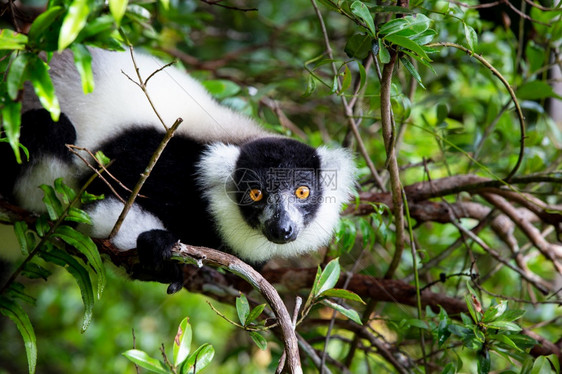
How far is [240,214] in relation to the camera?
2928 millimetres

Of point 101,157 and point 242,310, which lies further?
point 101,157

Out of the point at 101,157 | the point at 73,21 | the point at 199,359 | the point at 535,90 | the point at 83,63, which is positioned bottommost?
the point at 199,359

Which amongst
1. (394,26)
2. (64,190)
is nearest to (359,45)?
(394,26)

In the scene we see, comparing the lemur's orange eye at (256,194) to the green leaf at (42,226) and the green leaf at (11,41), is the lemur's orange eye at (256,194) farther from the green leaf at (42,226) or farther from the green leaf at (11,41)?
the green leaf at (11,41)

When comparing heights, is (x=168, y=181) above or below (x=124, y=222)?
above

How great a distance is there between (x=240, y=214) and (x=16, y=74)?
1650 millimetres

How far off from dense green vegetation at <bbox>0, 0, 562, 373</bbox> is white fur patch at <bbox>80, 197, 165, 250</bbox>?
0.88 ft

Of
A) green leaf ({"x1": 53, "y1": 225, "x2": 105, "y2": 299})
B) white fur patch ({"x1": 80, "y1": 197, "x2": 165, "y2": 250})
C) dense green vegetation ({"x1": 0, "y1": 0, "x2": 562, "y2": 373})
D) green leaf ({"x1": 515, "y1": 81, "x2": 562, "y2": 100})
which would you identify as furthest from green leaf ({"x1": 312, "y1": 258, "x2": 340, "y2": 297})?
green leaf ({"x1": 515, "y1": 81, "x2": 562, "y2": 100})

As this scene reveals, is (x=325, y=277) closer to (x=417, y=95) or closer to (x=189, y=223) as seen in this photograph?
(x=189, y=223)

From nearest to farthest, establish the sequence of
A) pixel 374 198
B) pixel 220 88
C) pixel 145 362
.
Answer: pixel 145 362 → pixel 374 198 → pixel 220 88

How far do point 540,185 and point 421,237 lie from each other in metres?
0.91

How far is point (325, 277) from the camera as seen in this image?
2.07m

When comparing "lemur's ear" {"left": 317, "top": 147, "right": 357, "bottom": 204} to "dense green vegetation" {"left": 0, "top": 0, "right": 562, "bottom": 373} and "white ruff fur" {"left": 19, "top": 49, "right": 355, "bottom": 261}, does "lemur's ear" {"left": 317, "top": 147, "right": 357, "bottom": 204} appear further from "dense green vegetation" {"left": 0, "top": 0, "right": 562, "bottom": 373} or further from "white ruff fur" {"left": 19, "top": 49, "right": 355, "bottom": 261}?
"dense green vegetation" {"left": 0, "top": 0, "right": 562, "bottom": 373}

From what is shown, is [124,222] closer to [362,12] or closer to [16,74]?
[16,74]
